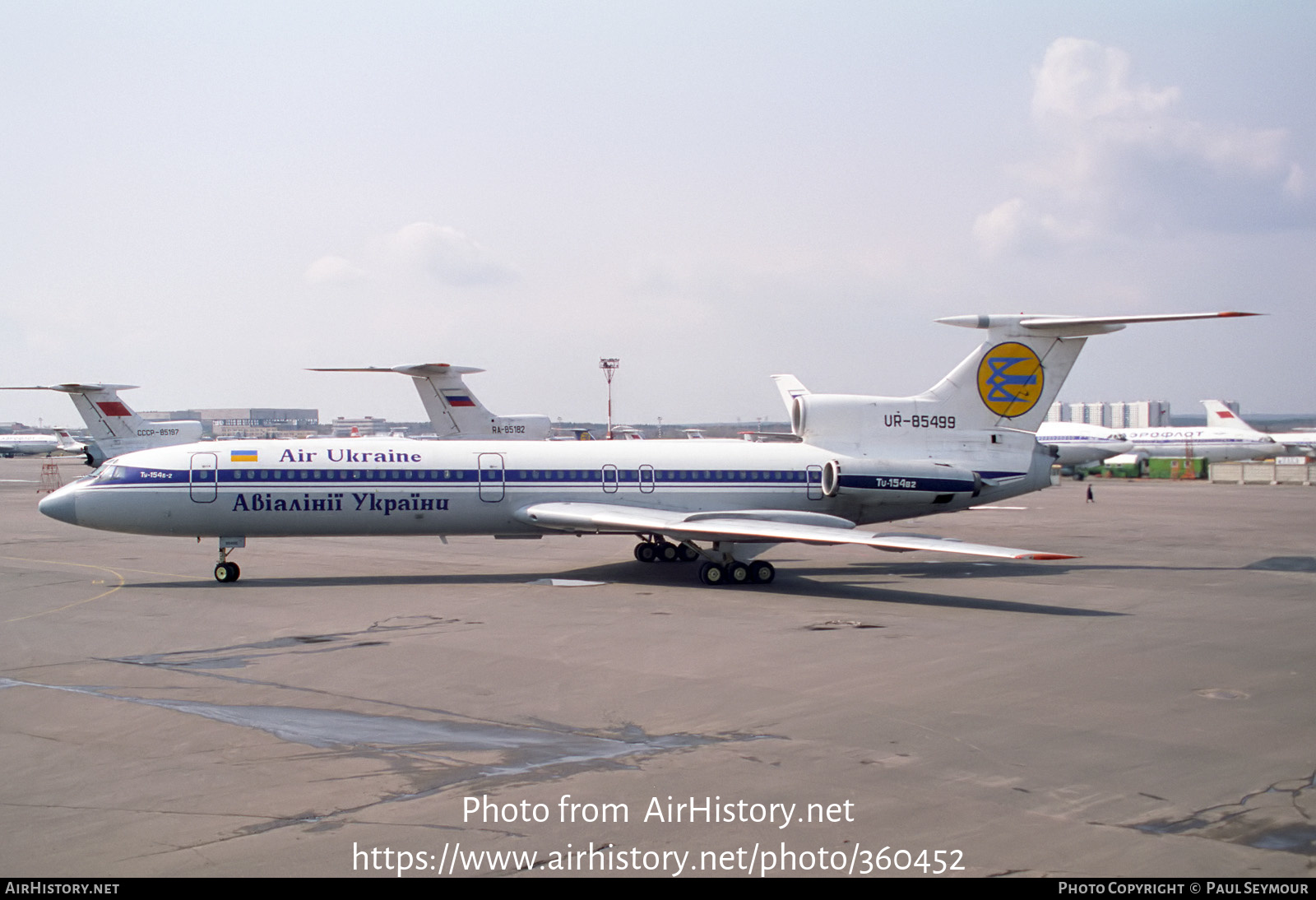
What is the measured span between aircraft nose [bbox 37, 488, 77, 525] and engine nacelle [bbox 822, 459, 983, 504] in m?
15.3

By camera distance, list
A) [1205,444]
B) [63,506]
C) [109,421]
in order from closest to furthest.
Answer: [63,506]
[109,421]
[1205,444]

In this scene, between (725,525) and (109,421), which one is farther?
(109,421)

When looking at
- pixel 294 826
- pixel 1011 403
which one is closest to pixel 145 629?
pixel 294 826

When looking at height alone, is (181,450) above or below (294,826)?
above

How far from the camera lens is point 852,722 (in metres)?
10.5

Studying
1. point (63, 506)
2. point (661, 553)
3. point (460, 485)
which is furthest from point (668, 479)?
point (63, 506)


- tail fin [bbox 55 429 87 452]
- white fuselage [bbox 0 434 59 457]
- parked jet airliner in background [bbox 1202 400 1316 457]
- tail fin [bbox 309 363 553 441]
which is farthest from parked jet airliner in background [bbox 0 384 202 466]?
parked jet airliner in background [bbox 1202 400 1316 457]

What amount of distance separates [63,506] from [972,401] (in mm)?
19193

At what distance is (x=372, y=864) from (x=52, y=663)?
8955 millimetres

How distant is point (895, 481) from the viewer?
2248cm

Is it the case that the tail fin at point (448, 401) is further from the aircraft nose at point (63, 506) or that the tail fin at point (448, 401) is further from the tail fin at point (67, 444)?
the tail fin at point (67, 444)

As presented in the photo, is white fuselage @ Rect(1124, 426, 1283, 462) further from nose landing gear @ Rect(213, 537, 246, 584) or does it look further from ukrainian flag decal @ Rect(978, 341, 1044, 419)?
nose landing gear @ Rect(213, 537, 246, 584)

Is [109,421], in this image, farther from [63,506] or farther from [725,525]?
[725,525]
